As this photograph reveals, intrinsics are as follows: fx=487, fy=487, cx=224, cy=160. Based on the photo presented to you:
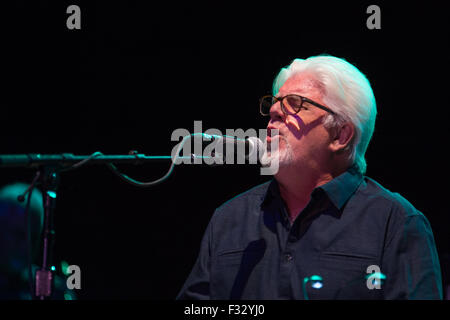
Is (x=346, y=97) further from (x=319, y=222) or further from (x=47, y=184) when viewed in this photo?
(x=47, y=184)

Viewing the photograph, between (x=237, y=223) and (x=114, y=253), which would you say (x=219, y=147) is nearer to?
(x=237, y=223)

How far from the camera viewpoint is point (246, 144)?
77.9 inches

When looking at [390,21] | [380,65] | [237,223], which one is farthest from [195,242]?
[390,21]

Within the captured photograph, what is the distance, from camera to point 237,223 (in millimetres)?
2318

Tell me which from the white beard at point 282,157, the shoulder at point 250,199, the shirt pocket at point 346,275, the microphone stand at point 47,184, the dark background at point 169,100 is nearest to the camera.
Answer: the microphone stand at point 47,184

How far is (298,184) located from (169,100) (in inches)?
69.1

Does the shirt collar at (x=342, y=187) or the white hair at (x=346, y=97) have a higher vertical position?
the white hair at (x=346, y=97)

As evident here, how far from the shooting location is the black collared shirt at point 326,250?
6.20 feet

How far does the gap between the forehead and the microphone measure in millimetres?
336

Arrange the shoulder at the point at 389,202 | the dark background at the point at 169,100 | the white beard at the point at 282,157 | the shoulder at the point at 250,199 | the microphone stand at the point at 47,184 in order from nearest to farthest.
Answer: the microphone stand at the point at 47,184 → the shoulder at the point at 389,202 → the white beard at the point at 282,157 → the shoulder at the point at 250,199 → the dark background at the point at 169,100

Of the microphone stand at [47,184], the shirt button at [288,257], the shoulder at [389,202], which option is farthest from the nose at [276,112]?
the microphone stand at [47,184]

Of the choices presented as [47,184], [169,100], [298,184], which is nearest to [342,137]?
[298,184]

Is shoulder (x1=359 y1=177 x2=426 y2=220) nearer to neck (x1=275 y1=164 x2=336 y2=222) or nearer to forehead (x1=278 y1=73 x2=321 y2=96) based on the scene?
neck (x1=275 y1=164 x2=336 y2=222)

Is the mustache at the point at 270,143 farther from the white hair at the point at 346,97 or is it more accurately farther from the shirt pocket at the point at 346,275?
the shirt pocket at the point at 346,275
